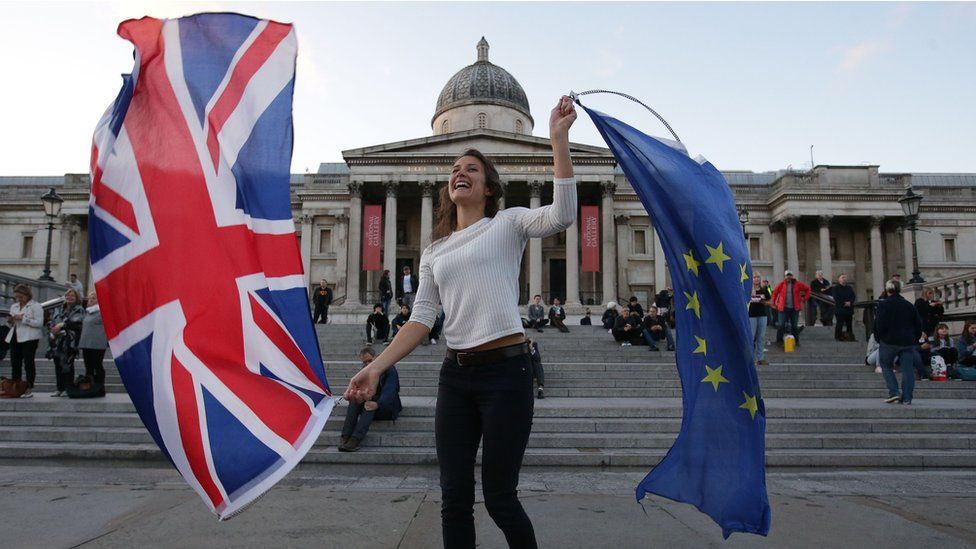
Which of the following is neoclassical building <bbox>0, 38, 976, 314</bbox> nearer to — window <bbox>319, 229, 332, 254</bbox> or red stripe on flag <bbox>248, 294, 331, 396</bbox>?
window <bbox>319, 229, 332, 254</bbox>

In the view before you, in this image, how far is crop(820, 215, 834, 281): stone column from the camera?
39594 millimetres

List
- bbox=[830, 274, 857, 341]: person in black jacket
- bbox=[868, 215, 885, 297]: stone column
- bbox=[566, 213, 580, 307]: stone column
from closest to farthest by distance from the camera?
bbox=[830, 274, 857, 341]: person in black jacket, bbox=[566, 213, 580, 307]: stone column, bbox=[868, 215, 885, 297]: stone column

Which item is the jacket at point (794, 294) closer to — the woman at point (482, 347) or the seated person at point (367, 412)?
the seated person at point (367, 412)

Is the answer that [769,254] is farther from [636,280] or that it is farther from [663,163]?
[663,163]

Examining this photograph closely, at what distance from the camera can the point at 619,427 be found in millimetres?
8062

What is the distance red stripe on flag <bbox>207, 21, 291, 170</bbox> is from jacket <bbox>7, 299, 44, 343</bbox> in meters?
8.85

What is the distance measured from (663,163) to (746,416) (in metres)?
1.39

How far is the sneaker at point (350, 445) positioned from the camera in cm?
705

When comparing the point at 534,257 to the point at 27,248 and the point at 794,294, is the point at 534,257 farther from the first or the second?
the point at 27,248

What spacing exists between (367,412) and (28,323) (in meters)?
6.16

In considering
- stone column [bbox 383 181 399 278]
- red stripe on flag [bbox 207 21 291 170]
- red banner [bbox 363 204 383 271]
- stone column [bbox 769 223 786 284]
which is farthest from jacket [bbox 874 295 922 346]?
stone column [bbox 769 223 786 284]

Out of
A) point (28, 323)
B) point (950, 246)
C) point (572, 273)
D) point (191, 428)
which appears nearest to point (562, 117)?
point (191, 428)

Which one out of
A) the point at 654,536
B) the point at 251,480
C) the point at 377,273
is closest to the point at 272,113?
the point at 251,480

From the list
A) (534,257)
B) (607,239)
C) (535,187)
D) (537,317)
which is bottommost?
(537,317)
